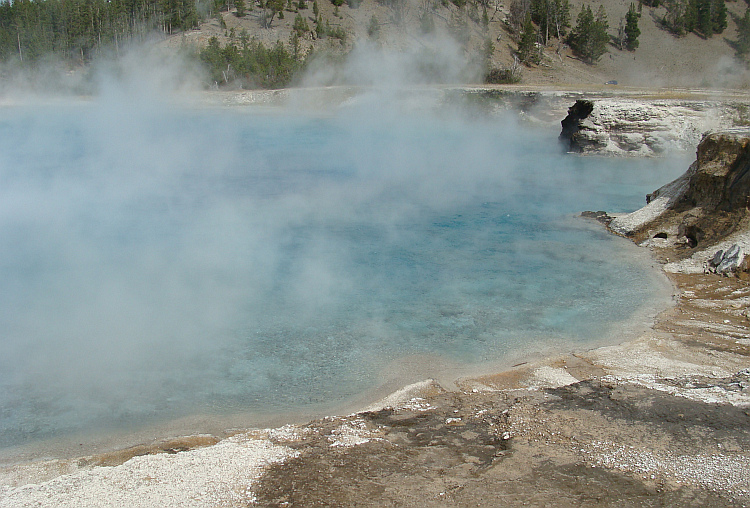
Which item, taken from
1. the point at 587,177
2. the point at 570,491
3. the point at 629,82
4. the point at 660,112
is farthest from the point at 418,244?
the point at 629,82

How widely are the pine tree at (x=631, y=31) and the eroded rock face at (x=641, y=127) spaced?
28018 millimetres

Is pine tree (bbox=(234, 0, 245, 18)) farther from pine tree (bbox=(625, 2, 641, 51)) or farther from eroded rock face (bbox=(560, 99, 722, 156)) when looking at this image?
eroded rock face (bbox=(560, 99, 722, 156))

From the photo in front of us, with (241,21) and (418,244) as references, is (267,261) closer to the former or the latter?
(418,244)

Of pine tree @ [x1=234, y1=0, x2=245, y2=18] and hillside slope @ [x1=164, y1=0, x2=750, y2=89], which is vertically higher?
pine tree @ [x1=234, y1=0, x2=245, y2=18]

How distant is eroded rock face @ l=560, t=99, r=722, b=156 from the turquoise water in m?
2.39

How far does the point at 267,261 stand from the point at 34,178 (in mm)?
6443

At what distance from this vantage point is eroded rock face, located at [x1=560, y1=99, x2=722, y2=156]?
17688mm

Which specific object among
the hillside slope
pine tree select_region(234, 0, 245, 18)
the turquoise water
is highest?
pine tree select_region(234, 0, 245, 18)

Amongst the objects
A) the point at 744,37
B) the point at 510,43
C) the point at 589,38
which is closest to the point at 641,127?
the point at 589,38

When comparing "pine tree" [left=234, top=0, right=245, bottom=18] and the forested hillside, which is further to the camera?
"pine tree" [left=234, top=0, right=245, bottom=18]

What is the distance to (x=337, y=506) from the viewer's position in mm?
3252

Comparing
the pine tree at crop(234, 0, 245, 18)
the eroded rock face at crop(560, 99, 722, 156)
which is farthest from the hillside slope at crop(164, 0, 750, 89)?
the eroded rock face at crop(560, 99, 722, 156)

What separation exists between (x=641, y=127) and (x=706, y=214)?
9.66 m

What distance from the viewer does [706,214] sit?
8.86m
